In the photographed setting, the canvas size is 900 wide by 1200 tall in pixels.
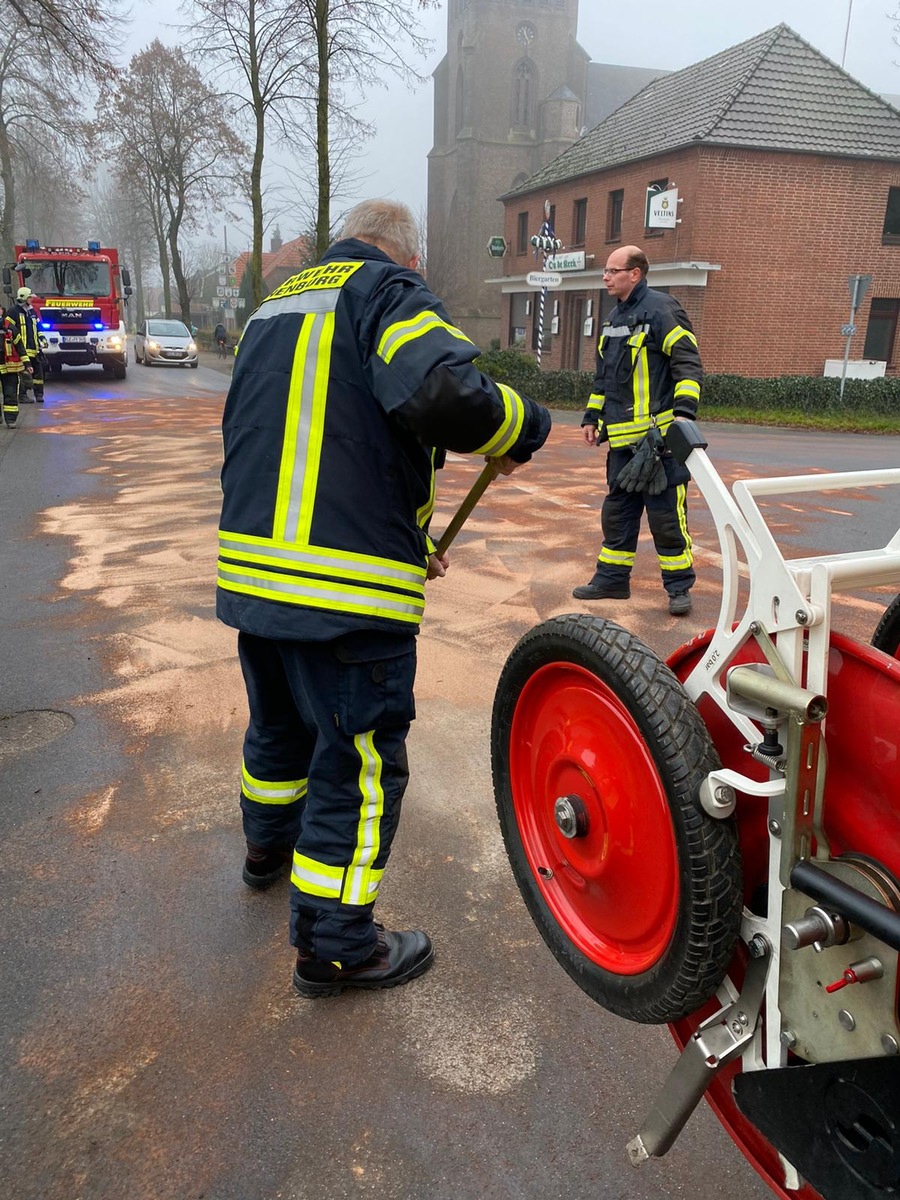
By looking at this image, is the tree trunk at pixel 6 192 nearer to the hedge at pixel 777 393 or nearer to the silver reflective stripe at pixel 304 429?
the hedge at pixel 777 393

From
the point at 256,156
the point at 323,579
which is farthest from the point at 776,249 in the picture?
the point at 323,579

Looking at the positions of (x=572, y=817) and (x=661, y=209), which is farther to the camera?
(x=661, y=209)

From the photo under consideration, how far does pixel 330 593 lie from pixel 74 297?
24.5 m

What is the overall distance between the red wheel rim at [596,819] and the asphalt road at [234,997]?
57 cm

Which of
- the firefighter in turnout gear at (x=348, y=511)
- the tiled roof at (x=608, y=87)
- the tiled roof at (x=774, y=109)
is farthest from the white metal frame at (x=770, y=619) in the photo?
the tiled roof at (x=608, y=87)

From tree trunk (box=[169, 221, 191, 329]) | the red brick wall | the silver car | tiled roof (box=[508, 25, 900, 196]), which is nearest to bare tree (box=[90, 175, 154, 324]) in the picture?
tree trunk (box=[169, 221, 191, 329])

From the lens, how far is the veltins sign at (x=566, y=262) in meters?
28.2

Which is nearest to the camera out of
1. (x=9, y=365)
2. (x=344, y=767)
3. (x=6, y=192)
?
(x=344, y=767)

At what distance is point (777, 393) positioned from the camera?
20016 millimetres

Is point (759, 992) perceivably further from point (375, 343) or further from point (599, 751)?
point (375, 343)

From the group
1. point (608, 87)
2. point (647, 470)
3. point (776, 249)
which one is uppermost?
point (608, 87)

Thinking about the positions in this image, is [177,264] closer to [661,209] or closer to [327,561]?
[661,209]

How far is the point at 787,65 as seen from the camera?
24297 millimetres

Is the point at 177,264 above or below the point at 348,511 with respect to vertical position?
above
